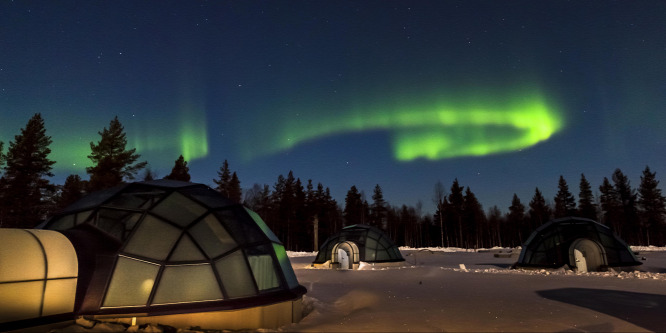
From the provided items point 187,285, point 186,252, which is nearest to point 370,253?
point 186,252

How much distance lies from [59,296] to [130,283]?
1121mm

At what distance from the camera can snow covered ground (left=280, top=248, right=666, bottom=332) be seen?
8.01 meters

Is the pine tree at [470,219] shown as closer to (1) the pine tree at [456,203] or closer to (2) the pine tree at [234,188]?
(1) the pine tree at [456,203]

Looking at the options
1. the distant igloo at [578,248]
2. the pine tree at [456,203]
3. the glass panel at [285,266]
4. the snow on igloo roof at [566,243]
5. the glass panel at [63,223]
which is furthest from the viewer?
the pine tree at [456,203]

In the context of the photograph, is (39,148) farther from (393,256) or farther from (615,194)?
(615,194)

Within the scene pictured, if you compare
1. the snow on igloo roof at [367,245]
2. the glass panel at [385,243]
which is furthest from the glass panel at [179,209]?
the glass panel at [385,243]

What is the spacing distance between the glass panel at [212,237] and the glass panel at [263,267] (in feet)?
1.93

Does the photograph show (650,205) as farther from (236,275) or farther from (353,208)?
(236,275)

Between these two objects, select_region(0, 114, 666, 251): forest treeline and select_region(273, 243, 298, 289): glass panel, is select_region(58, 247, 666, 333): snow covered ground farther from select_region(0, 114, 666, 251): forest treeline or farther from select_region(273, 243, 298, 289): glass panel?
select_region(0, 114, 666, 251): forest treeline

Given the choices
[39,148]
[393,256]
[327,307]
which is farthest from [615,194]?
[39,148]

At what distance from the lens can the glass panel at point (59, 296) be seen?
6234 millimetres

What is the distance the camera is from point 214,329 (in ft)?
22.9

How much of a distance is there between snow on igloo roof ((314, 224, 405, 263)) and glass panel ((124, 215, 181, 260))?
805 inches

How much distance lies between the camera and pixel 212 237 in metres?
7.93
